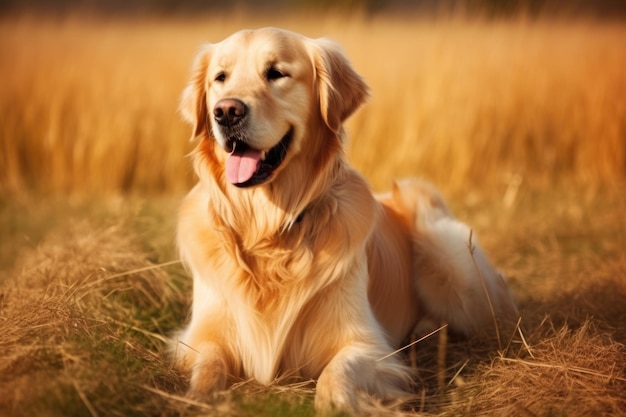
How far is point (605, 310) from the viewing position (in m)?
3.46

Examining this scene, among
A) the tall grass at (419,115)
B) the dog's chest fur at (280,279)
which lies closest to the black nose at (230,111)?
the dog's chest fur at (280,279)

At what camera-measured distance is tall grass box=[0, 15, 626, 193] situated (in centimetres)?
672

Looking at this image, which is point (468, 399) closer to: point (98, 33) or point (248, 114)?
point (248, 114)

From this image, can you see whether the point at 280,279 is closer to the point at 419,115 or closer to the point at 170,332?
the point at 170,332

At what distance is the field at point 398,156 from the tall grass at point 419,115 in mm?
18

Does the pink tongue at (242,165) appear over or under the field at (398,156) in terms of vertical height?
over

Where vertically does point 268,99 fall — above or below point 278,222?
above

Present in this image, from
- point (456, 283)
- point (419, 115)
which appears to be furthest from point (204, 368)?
point (419, 115)

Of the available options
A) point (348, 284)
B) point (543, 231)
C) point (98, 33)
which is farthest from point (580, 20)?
point (348, 284)

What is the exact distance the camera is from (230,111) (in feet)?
8.25

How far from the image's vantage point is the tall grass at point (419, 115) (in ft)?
22.1

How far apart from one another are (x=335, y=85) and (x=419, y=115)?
3.99 metres

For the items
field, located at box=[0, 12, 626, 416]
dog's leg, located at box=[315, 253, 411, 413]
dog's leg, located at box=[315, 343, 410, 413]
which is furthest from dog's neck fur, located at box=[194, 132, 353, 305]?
field, located at box=[0, 12, 626, 416]

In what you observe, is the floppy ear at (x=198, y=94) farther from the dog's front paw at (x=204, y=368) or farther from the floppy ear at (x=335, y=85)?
the dog's front paw at (x=204, y=368)
